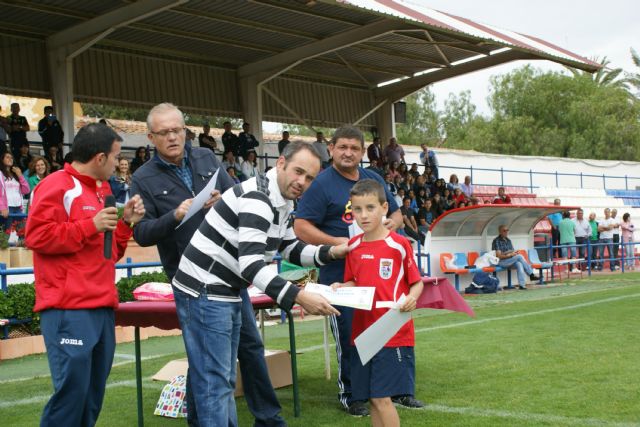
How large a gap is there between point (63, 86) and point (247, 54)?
715 centimetres

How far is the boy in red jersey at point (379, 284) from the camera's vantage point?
17.7 feet

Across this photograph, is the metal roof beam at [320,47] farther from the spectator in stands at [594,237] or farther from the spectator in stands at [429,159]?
the spectator in stands at [594,237]

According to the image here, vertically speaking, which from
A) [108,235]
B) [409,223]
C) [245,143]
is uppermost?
[245,143]

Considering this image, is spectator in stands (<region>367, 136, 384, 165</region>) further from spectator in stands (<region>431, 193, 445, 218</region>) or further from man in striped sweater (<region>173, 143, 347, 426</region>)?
man in striped sweater (<region>173, 143, 347, 426</region>)

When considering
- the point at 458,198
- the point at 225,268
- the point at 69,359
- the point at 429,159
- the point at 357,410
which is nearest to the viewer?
the point at 69,359

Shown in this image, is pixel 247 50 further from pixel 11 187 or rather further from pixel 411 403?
pixel 411 403

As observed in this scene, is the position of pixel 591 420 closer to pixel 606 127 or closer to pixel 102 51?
pixel 102 51

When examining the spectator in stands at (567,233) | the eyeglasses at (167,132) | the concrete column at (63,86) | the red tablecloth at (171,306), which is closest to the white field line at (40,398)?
the red tablecloth at (171,306)

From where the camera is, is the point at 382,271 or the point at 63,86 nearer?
the point at 382,271

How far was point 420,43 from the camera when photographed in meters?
28.0

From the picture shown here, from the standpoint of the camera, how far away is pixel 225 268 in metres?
4.88

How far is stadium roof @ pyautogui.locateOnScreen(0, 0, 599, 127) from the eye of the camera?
2255 centimetres

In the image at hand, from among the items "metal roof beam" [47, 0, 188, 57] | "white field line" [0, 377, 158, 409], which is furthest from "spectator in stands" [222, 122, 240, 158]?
"white field line" [0, 377, 158, 409]

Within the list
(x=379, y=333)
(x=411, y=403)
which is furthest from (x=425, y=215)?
(x=379, y=333)
